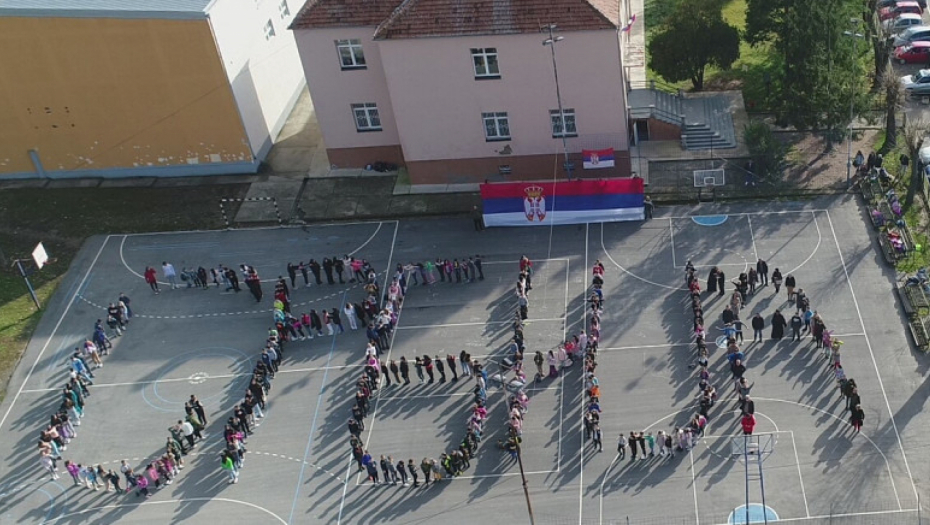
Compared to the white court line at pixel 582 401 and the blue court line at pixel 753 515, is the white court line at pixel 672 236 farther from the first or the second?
the blue court line at pixel 753 515

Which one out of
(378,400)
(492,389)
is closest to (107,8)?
(378,400)

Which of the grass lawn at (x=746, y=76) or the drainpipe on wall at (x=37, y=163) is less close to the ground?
the drainpipe on wall at (x=37, y=163)

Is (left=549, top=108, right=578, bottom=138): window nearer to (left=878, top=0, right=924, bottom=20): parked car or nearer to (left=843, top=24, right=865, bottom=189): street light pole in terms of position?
(left=843, top=24, right=865, bottom=189): street light pole

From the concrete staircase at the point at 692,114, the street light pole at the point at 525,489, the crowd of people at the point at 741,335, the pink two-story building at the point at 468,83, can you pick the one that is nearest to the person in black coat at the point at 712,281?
the crowd of people at the point at 741,335

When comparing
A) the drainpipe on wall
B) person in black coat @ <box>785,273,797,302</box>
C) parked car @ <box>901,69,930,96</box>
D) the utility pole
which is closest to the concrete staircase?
parked car @ <box>901,69,930,96</box>

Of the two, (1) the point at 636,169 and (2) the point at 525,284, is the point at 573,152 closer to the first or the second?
(1) the point at 636,169

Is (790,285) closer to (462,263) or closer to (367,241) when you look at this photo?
(462,263)
